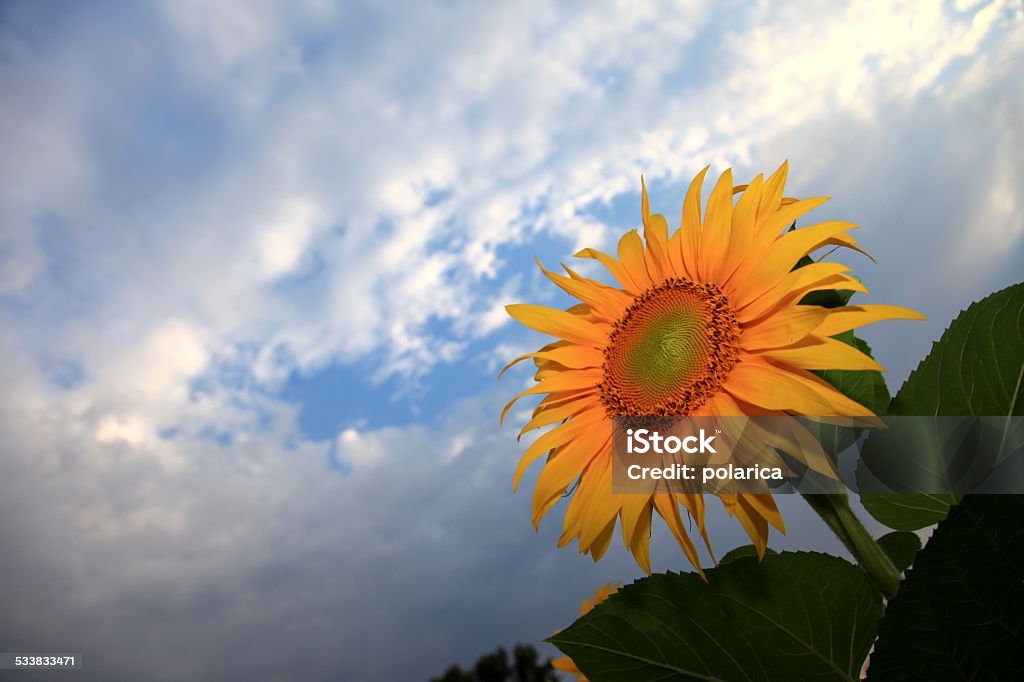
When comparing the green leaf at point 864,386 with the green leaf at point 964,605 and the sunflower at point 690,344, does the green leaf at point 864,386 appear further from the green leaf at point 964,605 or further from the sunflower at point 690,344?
the green leaf at point 964,605

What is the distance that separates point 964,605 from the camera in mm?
870

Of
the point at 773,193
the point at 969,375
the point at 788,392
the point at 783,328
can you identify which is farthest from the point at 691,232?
the point at 969,375

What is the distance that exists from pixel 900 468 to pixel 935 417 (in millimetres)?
92

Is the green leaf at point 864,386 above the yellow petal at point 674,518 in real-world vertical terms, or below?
above

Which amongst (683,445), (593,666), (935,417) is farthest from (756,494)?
(593,666)

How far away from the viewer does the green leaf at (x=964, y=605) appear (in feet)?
2.71

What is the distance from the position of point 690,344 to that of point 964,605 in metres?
0.67

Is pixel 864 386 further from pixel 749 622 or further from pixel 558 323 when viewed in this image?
pixel 558 323

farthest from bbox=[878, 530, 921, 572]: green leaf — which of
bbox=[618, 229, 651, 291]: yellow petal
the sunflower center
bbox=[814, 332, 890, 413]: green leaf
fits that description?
bbox=[618, 229, 651, 291]: yellow petal

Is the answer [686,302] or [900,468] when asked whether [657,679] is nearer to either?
[900,468]

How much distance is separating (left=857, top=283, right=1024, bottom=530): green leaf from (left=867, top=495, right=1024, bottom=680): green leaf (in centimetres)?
24

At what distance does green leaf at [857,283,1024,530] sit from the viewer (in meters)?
1.04

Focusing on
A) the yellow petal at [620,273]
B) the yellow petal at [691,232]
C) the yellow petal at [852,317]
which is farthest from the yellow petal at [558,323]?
the yellow petal at [852,317]

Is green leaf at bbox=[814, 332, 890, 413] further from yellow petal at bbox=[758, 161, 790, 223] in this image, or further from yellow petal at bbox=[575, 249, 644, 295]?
yellow petal at bbox=[575, 249, 644, 295]
